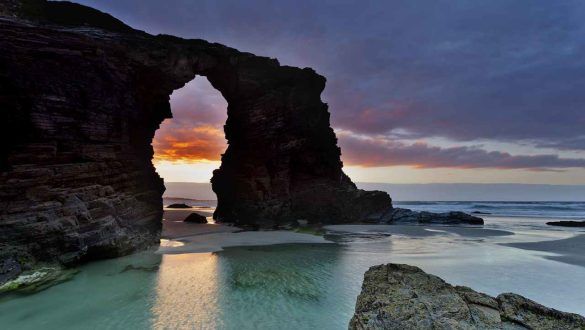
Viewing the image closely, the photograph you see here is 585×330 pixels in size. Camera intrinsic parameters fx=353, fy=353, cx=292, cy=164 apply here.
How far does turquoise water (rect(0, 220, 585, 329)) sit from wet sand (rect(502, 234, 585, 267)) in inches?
40.6

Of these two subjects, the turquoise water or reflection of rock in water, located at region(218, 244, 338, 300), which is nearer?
the turquoise water

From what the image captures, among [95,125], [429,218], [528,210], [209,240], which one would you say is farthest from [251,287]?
[528,210]

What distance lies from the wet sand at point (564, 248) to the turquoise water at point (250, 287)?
1032mm

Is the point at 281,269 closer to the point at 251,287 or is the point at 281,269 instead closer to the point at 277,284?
the point at 277,284

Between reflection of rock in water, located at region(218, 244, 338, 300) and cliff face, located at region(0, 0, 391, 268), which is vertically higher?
cliff face, located at region(0, 0, 391, 268)

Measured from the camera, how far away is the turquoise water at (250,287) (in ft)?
27.7

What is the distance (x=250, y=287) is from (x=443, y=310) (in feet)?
23.4

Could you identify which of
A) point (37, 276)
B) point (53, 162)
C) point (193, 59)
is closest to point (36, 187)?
point (53, 162)

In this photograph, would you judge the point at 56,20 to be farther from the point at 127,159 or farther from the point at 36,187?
the point at 36,187

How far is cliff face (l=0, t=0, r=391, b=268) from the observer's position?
13.1 metres

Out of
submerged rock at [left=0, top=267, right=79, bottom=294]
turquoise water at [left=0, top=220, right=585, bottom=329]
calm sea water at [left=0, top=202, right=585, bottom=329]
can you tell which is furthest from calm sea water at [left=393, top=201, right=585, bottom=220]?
submerged rock at [left=0, top=267, right=79, bottom=294]

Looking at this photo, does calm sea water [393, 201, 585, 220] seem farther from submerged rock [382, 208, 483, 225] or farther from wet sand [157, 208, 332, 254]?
wet sand [157, 208, 332, 254]

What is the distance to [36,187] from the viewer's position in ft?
43.2

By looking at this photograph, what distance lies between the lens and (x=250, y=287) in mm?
11320
